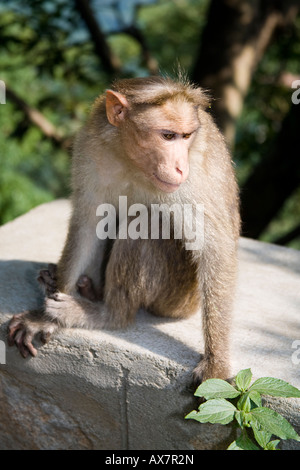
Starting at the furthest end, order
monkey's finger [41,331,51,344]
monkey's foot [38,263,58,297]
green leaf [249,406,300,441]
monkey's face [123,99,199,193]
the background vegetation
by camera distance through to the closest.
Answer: the background vegetation
monkey's foot [38,263,58,297]
monkey's finger [41,331,51,344]
monkey's face [123,99,199,193]
green leaf [249,406,300,441]

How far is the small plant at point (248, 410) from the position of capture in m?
2.52

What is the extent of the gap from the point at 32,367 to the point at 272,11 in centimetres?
527

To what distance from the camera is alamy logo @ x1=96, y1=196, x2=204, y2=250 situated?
2.95 meters

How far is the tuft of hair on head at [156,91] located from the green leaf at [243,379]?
1.32 metres

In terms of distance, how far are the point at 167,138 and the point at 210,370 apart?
1133 millimetres

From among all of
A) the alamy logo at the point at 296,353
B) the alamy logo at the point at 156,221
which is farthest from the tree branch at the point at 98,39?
the alamy logo at the point at 296,353

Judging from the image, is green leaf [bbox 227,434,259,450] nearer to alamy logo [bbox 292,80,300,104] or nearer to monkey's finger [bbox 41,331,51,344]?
monkey's finger [bbox 41,331,51,344]

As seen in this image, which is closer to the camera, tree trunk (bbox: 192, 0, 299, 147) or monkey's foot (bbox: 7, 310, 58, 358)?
monkey's foot (bbox: 7, 310, 58, 358)

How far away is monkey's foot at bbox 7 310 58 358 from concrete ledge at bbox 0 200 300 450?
0.18 ft

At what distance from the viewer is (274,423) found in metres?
2.51

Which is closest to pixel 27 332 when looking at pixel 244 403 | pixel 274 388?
pixel 244 403

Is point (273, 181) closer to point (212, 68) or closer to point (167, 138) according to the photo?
point (212, 68)

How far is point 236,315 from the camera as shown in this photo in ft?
11.5

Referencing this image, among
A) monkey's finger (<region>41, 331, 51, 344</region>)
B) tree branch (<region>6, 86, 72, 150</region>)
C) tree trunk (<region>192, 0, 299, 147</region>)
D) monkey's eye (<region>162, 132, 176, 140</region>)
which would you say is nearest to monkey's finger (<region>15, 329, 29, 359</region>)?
monkey's finger (<region>41, 331, 51, 344</region>)
